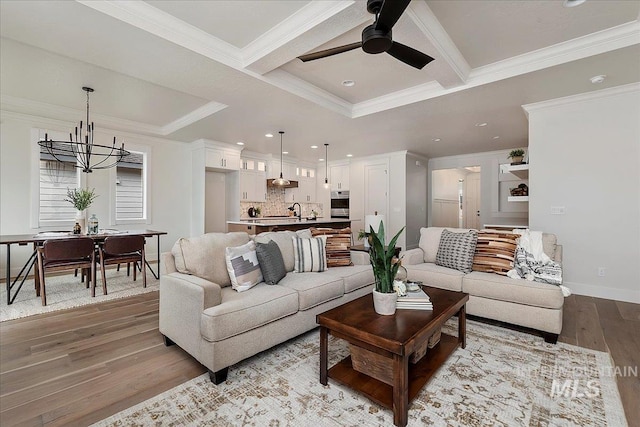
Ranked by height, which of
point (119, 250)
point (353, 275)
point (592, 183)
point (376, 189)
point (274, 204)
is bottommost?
point (353, 275)

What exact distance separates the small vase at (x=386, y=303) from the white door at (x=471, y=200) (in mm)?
8382

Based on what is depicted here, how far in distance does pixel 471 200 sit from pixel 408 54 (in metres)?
8.36

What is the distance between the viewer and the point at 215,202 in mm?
7039

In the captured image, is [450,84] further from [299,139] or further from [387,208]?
[387,208]

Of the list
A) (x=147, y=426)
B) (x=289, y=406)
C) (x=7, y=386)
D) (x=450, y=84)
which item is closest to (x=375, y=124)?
(x=450, y=84)

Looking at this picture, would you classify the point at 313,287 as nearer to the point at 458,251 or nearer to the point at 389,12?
the point at 458,251

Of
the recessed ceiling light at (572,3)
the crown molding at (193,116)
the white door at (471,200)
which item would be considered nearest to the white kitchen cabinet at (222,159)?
the crown molding at (193,116)

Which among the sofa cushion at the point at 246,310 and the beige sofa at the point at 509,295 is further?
the beige sofa at the point at 509,295

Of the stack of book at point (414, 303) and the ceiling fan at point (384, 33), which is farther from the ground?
the ceiling fan at point (384, 33)

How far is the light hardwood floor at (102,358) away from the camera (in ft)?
5.52

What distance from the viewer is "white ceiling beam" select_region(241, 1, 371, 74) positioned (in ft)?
7.31

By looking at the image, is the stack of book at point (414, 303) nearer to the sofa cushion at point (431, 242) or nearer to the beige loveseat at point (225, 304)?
the beige loveseat at point (225, 304)

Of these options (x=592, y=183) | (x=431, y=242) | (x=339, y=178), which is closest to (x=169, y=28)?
(x=431, y=242)

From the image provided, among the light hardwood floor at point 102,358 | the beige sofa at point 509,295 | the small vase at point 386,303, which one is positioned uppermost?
the small vase at point 386,303
